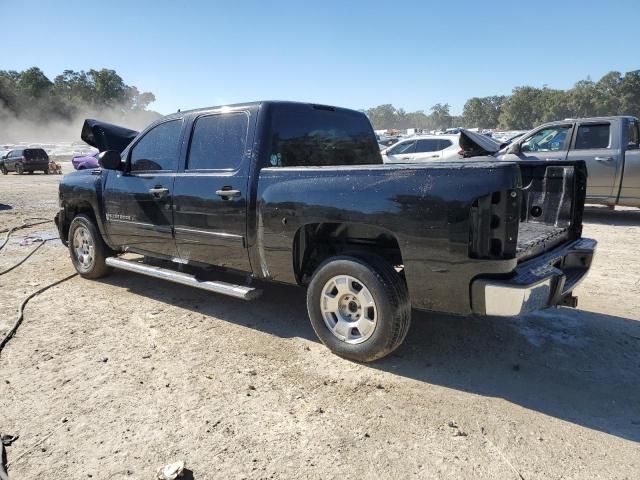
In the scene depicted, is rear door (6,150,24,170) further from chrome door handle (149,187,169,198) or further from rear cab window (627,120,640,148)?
rear cab window (627,120,640,148)

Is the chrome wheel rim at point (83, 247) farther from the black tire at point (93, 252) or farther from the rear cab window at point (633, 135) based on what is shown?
the rear cab window at point (633, 135)

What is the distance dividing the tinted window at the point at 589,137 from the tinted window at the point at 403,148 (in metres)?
6.26

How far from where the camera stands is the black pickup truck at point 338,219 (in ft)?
9.44

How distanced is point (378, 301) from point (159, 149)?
9.57 feet

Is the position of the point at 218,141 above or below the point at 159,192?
above

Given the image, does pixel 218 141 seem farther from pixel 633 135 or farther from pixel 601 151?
pixel 633 135

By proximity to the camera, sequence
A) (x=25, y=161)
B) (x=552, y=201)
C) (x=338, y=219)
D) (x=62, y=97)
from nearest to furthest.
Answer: (x=338, y=219) < (x=552, y=201) < (x=25, y=161) < (x=62, y=97)

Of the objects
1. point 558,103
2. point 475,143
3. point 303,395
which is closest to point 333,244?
point 303,395

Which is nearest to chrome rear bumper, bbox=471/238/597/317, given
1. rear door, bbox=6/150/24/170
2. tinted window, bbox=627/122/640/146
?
tinted window, bbox=627/122/640/146

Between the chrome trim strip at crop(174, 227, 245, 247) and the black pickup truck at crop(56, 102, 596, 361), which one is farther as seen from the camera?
the chrome trim strip at crop(174, 227, 245, 247)

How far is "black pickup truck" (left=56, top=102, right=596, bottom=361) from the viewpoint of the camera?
2.88 metres

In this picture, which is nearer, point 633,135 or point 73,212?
point 73,212

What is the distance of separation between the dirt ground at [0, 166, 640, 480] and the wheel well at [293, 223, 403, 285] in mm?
647

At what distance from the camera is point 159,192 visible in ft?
15.0
